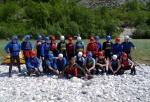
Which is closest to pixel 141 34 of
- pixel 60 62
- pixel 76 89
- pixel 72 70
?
pixel 60 62

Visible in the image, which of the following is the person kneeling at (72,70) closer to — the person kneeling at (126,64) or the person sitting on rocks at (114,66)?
the person sitting on rocks at (114,66)

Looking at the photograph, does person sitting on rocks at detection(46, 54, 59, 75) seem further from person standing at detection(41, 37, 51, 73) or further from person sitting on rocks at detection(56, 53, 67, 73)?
person standing at detection(41, 37, 51, 73)

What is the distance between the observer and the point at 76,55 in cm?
1415

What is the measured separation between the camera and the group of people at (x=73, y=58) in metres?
13.4

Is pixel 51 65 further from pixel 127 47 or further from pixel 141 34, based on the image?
pixel 141 34

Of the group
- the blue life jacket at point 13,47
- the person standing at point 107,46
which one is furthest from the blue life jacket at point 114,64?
the blue life jacket at point 13,47

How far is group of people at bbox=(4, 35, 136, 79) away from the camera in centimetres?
1338

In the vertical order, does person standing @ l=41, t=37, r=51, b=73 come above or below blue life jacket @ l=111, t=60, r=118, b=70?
above

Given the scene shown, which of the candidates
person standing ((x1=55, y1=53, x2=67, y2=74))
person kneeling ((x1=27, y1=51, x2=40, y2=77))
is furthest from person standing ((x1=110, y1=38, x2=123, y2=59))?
person kneeling ((x1=27, y1=51, x2=40, y2=77))

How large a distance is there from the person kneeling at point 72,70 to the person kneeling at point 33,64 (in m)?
1.35

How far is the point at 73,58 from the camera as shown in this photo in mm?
13016

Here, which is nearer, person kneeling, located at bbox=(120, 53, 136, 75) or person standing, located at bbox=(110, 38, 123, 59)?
person kneeling, located at bbox=(120, 53, 136, 75)

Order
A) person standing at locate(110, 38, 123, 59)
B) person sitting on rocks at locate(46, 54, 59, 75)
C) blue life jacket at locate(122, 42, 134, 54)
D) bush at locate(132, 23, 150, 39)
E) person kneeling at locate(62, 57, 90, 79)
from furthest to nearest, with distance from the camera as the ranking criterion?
bush at locate(132, 23, 150, 39), blue life jacket at locate(122, 42, 134, 54), person standing at locate(110, 38, 123, 59), person sitting on rocks at locate(46, 54, 59, 75), person kneeling at locate(62, 57, 90, 79)

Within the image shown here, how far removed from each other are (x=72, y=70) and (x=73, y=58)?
2.03 ft
